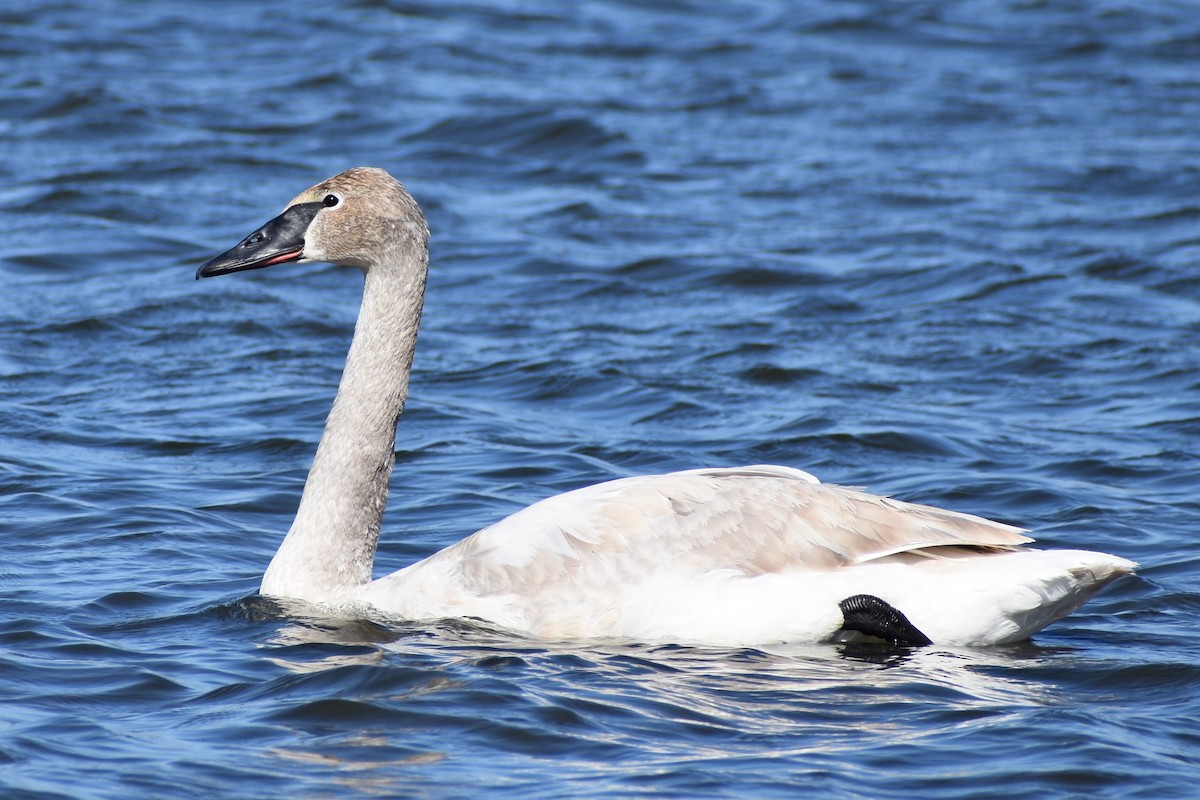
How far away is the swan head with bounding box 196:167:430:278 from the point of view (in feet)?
26.9

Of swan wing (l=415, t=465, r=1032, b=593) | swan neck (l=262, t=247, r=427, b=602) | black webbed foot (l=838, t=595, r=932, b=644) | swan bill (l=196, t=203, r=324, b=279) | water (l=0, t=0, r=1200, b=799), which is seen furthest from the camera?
swan bill (l=196, t=203, r=324, b=279)

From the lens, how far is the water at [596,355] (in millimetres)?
6375

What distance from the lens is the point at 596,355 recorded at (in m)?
12.6

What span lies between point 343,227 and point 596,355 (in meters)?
4.56

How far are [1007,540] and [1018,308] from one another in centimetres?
641

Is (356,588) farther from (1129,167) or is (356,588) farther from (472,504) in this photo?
(1129,167)

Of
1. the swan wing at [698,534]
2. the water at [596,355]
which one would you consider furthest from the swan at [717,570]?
the water at [596,355]

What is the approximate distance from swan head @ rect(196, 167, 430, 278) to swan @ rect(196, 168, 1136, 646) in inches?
41.3

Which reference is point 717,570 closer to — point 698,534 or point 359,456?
point 698,534

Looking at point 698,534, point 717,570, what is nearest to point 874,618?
point 717,570

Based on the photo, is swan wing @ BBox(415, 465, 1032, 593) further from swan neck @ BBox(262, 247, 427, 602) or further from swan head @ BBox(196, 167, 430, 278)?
swan head @ BBox(196, 167, 430, 278)

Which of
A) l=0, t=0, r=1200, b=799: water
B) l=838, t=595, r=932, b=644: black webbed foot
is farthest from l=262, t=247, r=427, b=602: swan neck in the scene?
l=838, t=595, r=932, b=644: black webbed foot

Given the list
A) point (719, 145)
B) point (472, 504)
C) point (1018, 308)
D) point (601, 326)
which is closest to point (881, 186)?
point (719, 145)

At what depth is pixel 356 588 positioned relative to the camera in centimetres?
780
